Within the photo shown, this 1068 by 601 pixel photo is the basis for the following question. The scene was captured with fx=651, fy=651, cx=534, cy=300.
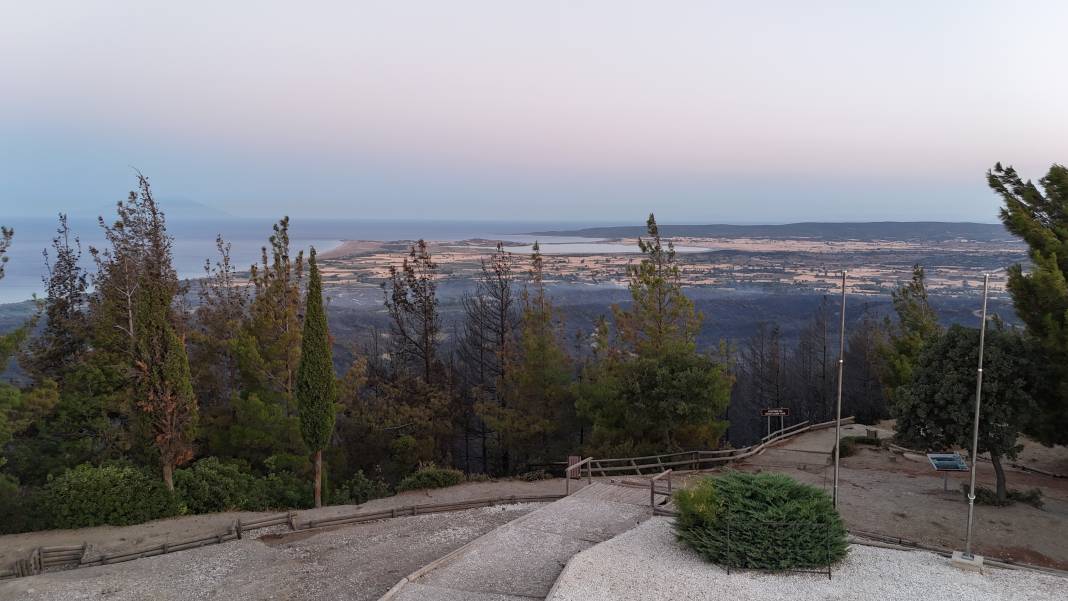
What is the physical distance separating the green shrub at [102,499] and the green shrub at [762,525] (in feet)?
47.0

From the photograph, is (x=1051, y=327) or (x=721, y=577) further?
(x=1051, y=327)

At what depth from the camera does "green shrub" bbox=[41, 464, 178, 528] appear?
56.3 feet

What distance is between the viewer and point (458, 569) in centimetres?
1267

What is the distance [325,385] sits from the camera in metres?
19.7

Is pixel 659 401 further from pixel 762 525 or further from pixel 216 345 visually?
pixel 216 345

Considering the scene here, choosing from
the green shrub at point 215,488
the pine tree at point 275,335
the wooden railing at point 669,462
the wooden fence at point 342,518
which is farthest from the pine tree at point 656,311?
the green shrub at point 215,488

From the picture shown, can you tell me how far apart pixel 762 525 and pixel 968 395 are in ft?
29.7

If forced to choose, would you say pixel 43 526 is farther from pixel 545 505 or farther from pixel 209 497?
pixel 545 505

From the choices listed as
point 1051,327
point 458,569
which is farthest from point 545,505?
point 1051,327

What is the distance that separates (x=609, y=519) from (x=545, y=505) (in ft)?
7.18

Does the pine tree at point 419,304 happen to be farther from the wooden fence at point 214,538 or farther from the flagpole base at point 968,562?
the flagpole base at point 968,562

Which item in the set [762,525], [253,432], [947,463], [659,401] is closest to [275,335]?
Result: [253,432]

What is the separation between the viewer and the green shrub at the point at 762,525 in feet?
39.8

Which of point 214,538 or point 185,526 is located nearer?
point 214,538
